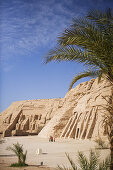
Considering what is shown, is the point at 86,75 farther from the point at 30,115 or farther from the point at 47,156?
the point at 30,115

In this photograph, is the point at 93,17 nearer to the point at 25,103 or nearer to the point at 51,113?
the point at 51,113

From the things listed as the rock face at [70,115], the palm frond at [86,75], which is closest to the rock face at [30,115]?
the rock face at [70,115]

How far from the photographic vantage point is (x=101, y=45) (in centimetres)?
467

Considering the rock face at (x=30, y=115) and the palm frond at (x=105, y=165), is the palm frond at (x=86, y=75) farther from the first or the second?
the rock face at (x=30, y=115)

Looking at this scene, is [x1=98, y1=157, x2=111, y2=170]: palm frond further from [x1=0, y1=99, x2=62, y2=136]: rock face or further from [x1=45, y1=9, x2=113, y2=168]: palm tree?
[x1=0, y1=99, x2=62, y2=136]: rock face

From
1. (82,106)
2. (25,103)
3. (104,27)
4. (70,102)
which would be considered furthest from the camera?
(25,103)

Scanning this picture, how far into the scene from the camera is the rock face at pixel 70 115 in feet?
59.0

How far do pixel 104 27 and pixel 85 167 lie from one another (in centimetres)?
362

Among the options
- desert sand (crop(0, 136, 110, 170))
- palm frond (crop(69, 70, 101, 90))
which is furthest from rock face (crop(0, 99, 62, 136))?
palm frond (crop(69, 70, 101, 90))

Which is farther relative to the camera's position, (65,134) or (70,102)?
(70,102)

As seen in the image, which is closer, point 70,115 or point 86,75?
point 86,75

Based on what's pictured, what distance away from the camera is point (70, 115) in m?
23.0

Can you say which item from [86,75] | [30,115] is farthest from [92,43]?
[30,115]

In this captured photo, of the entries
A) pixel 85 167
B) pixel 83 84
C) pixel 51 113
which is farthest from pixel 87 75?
pixel 51 113
